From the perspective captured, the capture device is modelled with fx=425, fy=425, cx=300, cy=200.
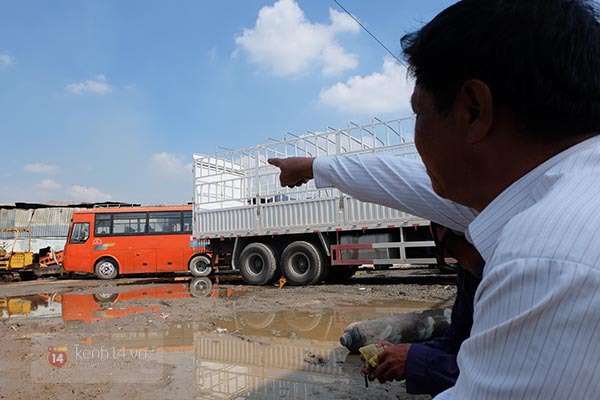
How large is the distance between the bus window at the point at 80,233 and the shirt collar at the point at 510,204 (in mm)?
17011

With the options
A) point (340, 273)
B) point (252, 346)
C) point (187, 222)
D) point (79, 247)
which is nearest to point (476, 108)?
point (252, 346)

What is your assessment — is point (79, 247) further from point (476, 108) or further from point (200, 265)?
point (476, 108)

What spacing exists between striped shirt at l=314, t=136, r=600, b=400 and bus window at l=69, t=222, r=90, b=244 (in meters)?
17.1

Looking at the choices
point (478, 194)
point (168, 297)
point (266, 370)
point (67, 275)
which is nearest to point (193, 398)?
point (266, 370)

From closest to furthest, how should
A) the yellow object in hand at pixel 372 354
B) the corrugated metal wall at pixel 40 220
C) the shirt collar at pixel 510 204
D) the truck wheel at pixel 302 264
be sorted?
the shirt collar at pixel 510 204 → the yellow object in hand at pixel 372 354 → the truck wheel at pixel 302 264 → the corrugated metal wall at pixel 40 220

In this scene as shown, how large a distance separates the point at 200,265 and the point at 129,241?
3114mm

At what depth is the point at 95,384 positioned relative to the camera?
3670 mm

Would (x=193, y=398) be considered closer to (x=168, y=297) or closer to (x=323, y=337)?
(x=323, y=337)

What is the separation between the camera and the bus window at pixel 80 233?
1563 cm

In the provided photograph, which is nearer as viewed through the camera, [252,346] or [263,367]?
[263,367]

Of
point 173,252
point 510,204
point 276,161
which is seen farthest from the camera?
point 173,252

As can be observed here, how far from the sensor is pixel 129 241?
1567cm

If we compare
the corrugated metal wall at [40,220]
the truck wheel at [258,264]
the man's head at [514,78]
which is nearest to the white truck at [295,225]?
the truck wheel at [258,264]

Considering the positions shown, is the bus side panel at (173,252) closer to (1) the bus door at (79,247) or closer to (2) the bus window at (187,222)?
(2) the bus window at (187,222)
